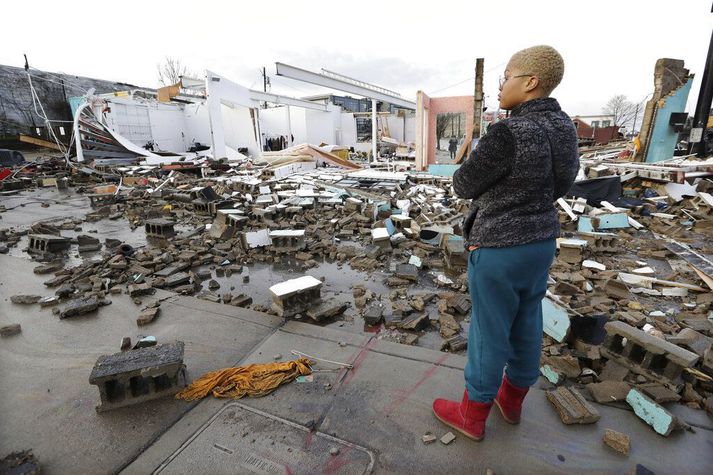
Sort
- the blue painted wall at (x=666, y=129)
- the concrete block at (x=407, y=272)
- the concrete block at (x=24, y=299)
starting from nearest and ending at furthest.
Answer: the concrete block at (x=24, y=299) < the concrete block at (x=407, y=272) < the blue painted wall at (x=666, y=129)

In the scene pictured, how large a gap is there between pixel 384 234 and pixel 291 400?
142 inches

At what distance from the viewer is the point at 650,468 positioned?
70.6 inches

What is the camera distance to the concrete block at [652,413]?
1976 mm

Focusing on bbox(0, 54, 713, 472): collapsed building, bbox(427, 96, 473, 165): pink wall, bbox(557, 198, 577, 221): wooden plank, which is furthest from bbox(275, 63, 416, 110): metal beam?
bbox(557, 198, 577, 221): wooden plank

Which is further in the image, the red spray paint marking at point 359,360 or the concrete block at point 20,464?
the red spray paint marking at point 359,360

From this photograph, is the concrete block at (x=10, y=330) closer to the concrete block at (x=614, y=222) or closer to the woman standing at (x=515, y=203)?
the woman standing at (x=515, y=203)

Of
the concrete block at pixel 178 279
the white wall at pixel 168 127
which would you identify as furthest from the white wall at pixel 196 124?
the concrete block at pixel 178 279

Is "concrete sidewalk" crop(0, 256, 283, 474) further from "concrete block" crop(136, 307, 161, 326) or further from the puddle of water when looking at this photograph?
the puddle of water

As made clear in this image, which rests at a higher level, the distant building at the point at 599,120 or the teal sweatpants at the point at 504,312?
the distant building at the point at 599,120

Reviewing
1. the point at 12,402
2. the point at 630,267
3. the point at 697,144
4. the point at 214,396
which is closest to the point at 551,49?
the point at 214,396

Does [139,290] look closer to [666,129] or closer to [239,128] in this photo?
[666,129]

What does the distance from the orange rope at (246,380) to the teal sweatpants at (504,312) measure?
1333 millimetres

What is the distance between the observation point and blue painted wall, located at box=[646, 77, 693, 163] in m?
12.2

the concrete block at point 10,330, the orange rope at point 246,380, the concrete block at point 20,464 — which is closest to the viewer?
the concrete block at point 20,464
